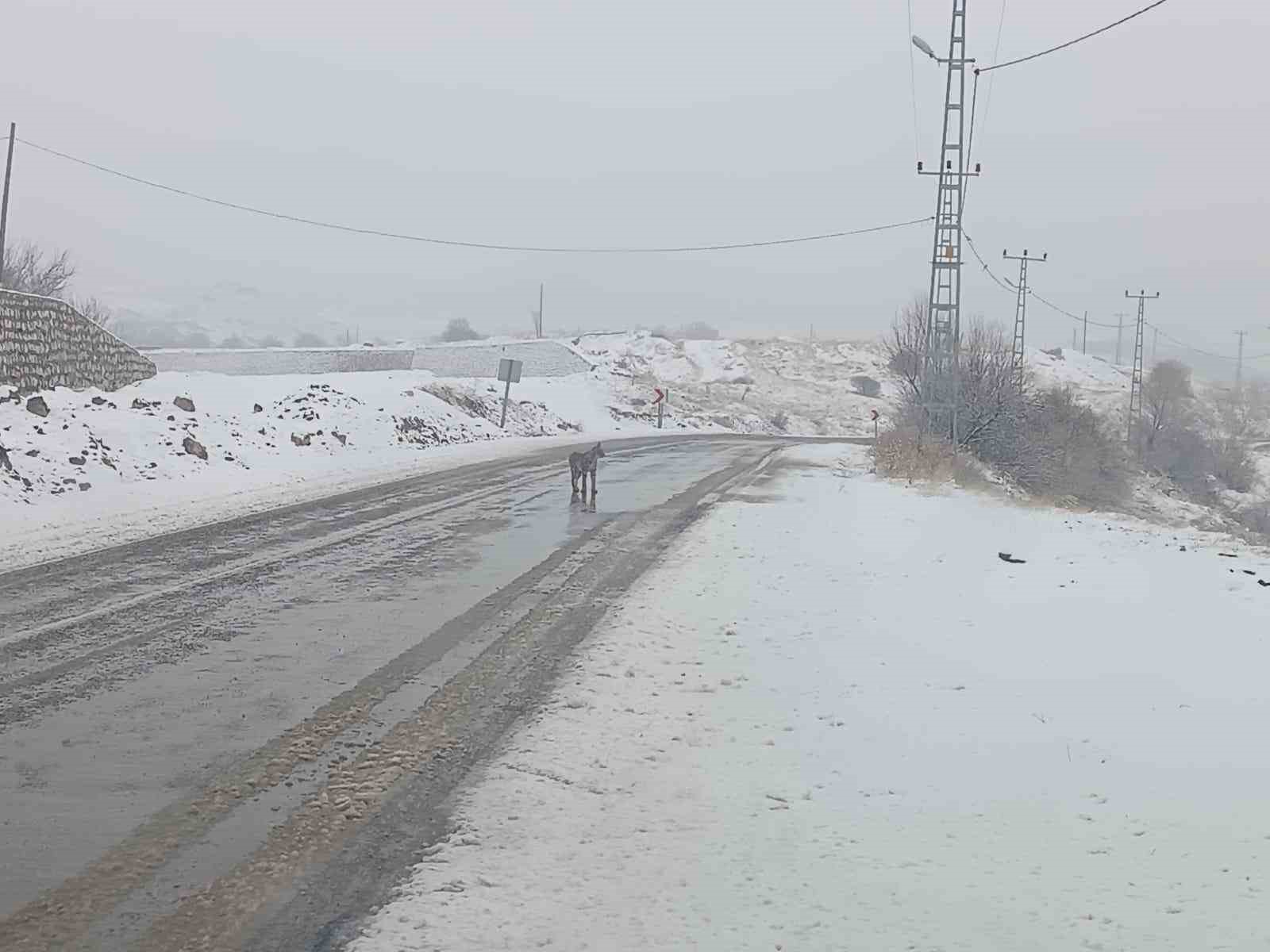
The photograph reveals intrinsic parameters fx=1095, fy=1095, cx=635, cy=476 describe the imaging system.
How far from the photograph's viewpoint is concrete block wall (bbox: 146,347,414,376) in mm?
59188

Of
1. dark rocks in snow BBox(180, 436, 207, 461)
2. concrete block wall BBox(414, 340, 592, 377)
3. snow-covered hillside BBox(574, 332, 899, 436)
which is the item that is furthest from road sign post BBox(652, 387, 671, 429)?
dark rocks in snow BBox(180, 436, 207, 461)

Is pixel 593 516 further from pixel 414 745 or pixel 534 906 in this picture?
pixel 534 906

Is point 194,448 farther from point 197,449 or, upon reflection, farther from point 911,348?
point 911,348

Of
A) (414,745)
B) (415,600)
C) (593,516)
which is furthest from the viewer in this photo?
(593,516)

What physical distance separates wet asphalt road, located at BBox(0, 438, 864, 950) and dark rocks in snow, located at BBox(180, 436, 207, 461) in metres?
6.50

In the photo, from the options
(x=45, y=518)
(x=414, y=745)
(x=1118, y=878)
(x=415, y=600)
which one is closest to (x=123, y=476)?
(x=45, y=518)

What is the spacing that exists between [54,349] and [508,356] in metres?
44.6

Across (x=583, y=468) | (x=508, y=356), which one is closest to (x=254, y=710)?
(x=583, y=468)

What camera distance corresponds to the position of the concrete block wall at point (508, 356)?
63469 mm

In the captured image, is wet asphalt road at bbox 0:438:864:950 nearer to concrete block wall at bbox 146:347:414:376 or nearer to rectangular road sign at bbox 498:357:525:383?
rectangular road sign at bbox 498:357:525:383

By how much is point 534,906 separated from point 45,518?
1115 centimetres

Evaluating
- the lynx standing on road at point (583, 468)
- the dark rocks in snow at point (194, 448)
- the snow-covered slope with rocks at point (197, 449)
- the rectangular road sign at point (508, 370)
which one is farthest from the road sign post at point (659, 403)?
the lynx standing on road at point (583, 468)

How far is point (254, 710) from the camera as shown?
6.04m

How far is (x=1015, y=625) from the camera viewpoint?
337 inches
